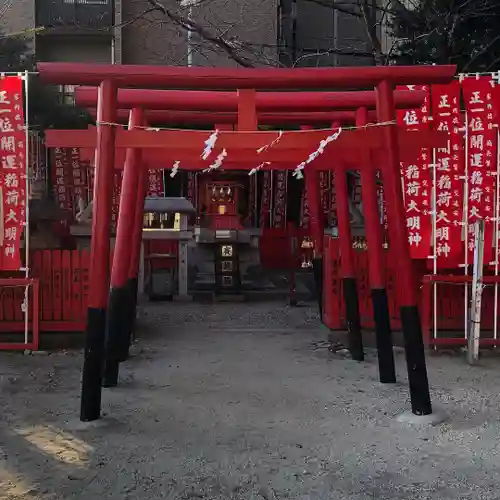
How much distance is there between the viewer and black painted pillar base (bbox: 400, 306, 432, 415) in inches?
200

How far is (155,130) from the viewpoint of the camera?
4918 millimetres

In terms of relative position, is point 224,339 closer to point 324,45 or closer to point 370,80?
point 370,80

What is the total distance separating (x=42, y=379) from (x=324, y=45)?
38.5ft

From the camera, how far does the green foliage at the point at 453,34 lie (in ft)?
31.9

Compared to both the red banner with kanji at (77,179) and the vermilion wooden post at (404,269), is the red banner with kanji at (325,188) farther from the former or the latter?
the vermilion wooden post at (404,269)

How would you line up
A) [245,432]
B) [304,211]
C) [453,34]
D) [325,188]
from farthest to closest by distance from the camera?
[304,211] → [325,188] → [453,34] → [245,432]

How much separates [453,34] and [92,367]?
7695 millimetres

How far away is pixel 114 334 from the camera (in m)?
6.31

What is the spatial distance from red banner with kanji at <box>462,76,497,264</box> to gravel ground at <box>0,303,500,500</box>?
154cm

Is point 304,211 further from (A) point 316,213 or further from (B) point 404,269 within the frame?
(B) point 404,269

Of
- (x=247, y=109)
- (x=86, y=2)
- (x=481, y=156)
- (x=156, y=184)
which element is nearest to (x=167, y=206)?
(x=156, y=184)

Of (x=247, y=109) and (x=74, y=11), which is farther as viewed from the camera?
(x=74, y=11)

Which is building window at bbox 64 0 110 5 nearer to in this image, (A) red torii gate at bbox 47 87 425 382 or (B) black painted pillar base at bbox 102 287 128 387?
(A) red torii gate at bbox 47 87 425 382

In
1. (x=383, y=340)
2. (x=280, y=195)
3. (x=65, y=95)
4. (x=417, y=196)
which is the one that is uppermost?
(x=65, y=95)
